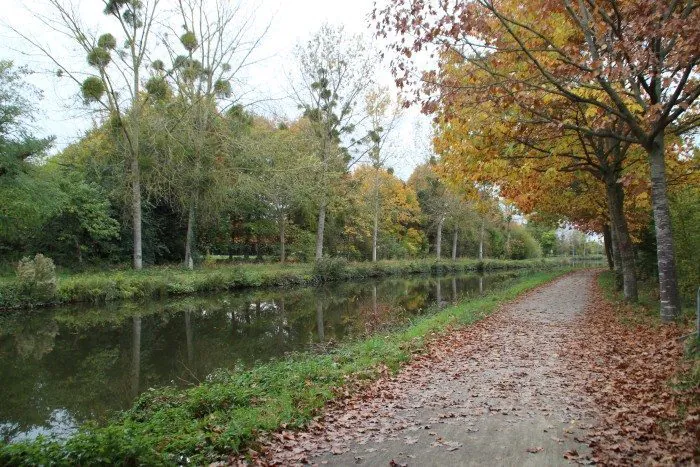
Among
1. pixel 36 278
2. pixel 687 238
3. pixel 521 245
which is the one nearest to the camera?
pixel 687 238

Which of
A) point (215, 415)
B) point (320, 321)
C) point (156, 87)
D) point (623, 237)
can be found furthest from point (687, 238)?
point (156, 87)

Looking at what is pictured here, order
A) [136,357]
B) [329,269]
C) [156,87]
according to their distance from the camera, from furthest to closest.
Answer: [329,269]
[156,87]
[136,357]

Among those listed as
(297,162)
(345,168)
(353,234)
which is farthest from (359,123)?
(353,234)

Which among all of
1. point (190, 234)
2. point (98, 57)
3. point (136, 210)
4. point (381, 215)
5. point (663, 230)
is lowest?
point (663, 230)

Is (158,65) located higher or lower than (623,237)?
higher

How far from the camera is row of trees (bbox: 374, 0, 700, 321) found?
7754 mm

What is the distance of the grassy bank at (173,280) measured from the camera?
19.0 meters

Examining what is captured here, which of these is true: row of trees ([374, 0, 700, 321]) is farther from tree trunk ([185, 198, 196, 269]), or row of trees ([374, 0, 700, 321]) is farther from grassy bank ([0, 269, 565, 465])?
tree trunk ([185, 198, 196, 269])

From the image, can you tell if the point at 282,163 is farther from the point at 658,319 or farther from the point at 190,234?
the point at 658,319

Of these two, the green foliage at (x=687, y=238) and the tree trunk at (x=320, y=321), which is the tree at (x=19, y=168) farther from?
the green foliage at (x=687, y=238)

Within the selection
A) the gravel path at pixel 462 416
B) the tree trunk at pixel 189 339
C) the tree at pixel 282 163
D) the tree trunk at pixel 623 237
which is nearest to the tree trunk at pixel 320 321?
the tree trunk at pixel 189 339

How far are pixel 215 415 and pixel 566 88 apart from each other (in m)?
8.43

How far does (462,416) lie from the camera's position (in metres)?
5.50

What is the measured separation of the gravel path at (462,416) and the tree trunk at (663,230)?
2.26m
